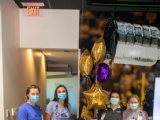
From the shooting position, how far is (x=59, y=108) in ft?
7.04

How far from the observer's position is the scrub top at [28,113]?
191cm

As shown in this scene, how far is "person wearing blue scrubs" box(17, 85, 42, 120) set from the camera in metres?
1.92

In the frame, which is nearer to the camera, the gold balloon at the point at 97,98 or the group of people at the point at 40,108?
the group of people at the point at 40,108

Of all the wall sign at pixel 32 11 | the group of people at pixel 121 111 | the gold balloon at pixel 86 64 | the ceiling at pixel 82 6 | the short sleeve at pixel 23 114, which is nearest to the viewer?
the short sleeve at pixel 23 114

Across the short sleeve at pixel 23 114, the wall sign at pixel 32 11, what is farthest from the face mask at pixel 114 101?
the wall sign at pixel 32 11

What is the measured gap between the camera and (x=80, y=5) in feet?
8.56

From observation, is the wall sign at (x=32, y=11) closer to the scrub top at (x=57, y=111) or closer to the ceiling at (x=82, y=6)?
the ceiling at (x=82, y=6)

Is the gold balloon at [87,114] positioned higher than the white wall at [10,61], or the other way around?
the white wall at [10,61]

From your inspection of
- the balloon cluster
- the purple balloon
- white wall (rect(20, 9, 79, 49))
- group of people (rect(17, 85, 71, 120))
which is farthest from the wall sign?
the purple balloon

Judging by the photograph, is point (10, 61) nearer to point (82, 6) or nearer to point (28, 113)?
point (28, 113)

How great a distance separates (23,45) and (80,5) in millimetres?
1115

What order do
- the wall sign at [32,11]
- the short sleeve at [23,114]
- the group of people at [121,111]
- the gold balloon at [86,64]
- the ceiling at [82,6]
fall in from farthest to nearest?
1. the wall sign at [32,11]
2. the ceiling at [82,6]
3. the gold balloon at [86,64]
4. the group of people at [121,111]
5. the short sleeve at [23,114]

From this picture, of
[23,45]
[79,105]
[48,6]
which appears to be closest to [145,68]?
[79,105]

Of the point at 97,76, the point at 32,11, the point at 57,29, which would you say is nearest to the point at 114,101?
the point at 97,76
